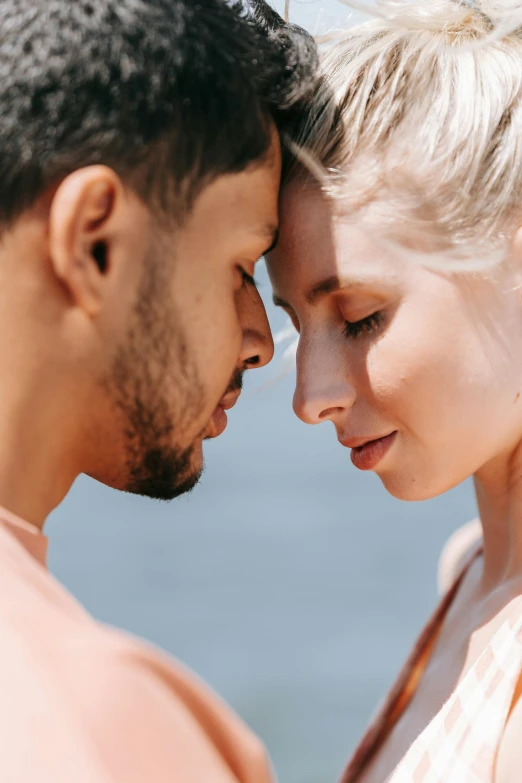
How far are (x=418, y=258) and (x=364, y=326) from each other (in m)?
0.11

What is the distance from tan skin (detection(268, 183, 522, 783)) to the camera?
4.31ft

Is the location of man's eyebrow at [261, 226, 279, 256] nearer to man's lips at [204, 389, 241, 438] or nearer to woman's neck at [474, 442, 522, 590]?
man's lips at [204, 389, 241, 438]

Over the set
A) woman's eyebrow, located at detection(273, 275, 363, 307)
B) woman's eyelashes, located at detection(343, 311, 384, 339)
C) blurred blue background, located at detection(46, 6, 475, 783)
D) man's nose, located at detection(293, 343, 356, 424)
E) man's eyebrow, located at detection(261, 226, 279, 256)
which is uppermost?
man's eyebrow, located at detection(261, 226, 279, 256)

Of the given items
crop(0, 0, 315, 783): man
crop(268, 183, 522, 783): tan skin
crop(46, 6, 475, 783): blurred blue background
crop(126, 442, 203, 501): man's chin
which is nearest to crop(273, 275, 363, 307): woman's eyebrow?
crop(268, 183, 522, 783): tan skin

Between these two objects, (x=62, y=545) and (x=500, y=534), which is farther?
(x=62, y=545)

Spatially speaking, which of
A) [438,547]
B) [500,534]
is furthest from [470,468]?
[438,547]

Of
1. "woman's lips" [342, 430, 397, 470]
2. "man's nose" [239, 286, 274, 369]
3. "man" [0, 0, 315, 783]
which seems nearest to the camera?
"man" [0, 0, 315, 783]

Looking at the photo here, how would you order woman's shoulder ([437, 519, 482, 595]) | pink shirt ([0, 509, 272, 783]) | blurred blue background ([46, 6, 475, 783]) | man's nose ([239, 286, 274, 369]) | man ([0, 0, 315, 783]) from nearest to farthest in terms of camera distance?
pink shirt ([0, 509, 272, 783]) → man ([0, 0, 315, 783]) → man's nose ([239, 286, 274, 369]) → woman's shoulder ([437, 519, 482, 595]) → blurred blue background ([46, 6, 475, 783])

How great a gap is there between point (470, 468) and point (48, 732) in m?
0.83

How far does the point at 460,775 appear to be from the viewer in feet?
3.92

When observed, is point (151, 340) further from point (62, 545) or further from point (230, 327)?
point (62, 545)

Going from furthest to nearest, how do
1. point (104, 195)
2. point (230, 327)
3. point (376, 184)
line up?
point (376, 184) → point (230, 327) → point (104, 195)

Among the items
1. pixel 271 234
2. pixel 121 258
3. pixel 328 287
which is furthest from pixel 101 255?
pixel 328 287

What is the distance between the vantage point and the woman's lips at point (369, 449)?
1.39 meters
